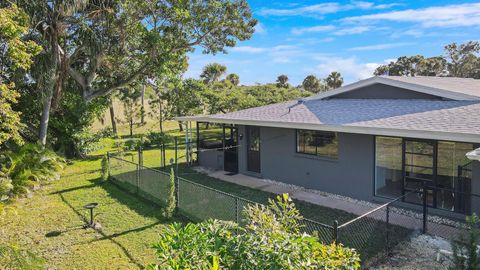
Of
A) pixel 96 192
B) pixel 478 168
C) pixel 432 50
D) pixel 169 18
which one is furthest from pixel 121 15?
pixel 432 50

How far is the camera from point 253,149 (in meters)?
14.6

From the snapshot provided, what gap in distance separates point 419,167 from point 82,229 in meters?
9.27

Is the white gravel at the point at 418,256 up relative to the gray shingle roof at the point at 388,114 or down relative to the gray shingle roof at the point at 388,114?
down

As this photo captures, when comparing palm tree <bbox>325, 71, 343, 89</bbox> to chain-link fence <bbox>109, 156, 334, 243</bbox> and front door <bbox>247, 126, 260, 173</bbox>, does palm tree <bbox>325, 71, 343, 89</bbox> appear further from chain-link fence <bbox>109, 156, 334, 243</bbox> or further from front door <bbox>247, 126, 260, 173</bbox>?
chain-link fence <bbox>109, 156, 334, 243</bbox>

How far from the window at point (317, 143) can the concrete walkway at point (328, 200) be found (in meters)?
1.38

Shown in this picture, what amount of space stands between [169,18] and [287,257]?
53.0 ft

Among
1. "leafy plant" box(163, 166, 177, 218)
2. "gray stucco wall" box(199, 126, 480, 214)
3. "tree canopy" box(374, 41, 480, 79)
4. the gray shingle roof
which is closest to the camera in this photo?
the gray shingle roof

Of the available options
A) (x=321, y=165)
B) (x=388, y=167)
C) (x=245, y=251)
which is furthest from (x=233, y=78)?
(x=245, y=251)

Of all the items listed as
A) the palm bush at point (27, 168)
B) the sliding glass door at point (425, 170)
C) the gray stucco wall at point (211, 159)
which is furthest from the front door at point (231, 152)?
the palm bush at point (27, 168)

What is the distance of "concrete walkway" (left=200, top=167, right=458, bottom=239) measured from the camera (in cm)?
840

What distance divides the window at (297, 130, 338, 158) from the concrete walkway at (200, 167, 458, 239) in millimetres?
1381

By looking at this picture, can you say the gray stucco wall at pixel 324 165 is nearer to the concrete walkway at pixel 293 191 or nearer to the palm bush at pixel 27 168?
the concrete walkway at pixel 293 191

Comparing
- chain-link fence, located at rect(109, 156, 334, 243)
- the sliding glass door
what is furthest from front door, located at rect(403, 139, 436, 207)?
chain-link fence, located at rect(109, 156, 334, 243)

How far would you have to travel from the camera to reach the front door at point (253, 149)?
14.5m
